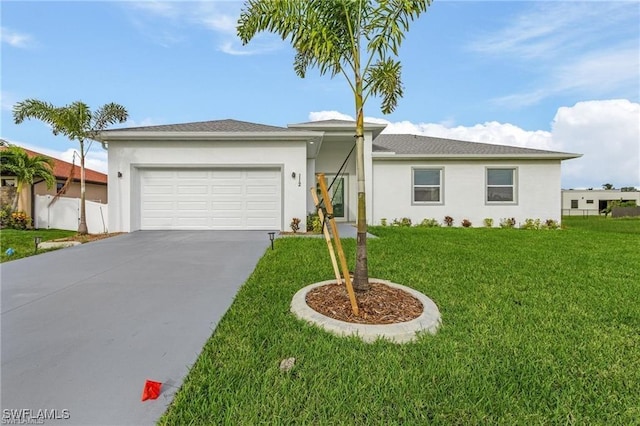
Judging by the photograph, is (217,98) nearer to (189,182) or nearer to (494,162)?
(189,182)

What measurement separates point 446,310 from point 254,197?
7.94 meters

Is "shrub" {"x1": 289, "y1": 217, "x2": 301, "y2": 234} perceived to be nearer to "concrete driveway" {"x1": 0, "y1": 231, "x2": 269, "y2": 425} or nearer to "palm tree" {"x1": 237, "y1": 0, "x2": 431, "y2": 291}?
"concrete driveway" {"x1": 0, "y1": 231, "x2": 269, "y2": 425}

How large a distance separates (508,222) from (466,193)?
7.37ft

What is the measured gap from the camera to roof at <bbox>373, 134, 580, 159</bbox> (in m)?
13.0

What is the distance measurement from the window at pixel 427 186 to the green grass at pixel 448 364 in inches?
348

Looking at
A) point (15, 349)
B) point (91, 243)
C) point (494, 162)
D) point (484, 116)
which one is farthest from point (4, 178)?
point (484, 116)

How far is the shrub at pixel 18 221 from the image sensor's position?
11.5 metres

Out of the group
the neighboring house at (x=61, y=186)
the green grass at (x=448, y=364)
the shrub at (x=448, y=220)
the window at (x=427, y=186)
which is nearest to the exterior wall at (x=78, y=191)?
the neighboring house at (x=61, y=186)

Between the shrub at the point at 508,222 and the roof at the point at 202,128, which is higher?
the roof at the point at 202,128

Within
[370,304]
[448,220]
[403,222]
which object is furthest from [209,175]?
[448,220]

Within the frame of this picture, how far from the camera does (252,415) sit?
6.11 ft

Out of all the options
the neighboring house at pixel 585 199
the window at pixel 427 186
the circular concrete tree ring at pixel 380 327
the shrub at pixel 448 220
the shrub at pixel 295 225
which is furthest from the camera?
the neighboring house at pixel 585 199

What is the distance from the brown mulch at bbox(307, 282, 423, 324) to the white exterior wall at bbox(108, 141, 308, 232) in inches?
256

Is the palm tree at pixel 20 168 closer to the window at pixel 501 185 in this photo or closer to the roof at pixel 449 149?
the roof at pixel 449 149
